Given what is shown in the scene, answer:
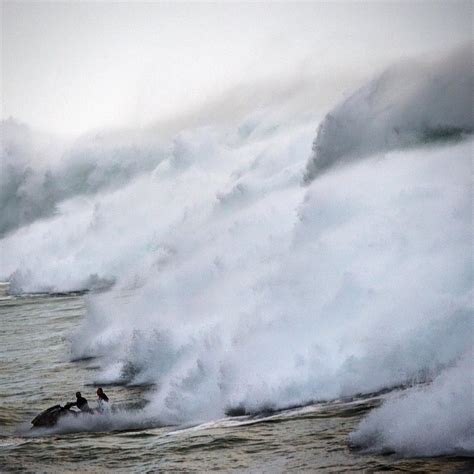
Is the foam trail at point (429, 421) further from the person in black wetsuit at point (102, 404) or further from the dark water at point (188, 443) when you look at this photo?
the person in black wetsuit at point (102, 404)

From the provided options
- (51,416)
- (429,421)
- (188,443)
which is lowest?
Result: (429,421)

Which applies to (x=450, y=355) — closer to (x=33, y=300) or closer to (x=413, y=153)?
(x=413, y=153)

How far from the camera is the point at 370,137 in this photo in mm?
26828

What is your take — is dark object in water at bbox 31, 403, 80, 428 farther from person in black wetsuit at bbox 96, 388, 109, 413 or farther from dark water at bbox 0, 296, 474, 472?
person in black wetsuit at bbox 96, 388, 109, 413

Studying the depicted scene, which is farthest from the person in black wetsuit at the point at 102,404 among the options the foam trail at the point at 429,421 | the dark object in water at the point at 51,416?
the foam trail at the point at 429,421

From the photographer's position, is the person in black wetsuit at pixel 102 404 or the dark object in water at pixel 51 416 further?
the person in black wetsuit at pixel 102 404

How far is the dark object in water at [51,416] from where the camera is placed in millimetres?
19116

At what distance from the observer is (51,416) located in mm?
19266

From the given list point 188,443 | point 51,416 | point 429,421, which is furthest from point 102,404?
point 429,421

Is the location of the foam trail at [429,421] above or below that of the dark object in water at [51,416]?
below

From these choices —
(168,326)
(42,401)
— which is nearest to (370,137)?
(168,326)

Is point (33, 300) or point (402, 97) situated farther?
point (33, 300)

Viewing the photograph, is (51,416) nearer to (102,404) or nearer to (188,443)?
(102,404)

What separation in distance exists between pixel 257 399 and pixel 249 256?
13891mm
